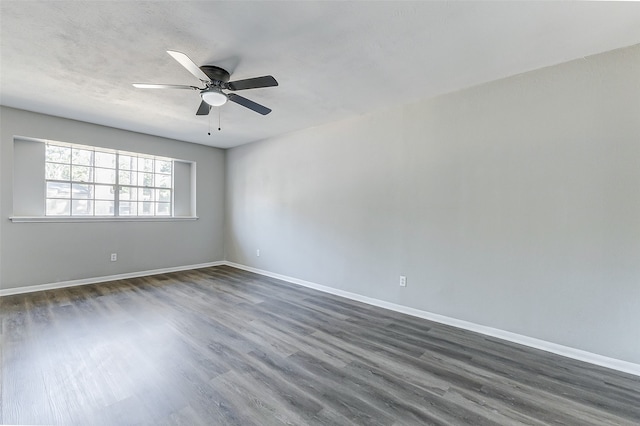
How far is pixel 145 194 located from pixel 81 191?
0.93 meters

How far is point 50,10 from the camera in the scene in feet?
6.04

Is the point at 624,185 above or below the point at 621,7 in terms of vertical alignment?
below

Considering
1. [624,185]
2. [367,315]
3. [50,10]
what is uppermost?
[50,10]

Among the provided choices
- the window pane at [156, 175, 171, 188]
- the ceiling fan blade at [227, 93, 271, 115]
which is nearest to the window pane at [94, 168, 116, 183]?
the window pane at [156, 175, 171, 188]

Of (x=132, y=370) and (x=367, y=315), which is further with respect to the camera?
(x=367, y=315)

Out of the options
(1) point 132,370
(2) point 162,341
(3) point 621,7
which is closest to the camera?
(3) point 621,7

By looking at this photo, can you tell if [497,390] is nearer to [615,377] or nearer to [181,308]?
[615,377]

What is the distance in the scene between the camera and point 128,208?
4949mm

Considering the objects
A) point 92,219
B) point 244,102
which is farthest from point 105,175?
point 244,102

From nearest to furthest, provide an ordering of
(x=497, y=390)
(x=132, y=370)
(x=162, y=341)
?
(x=497, y=390)
(x=132, y=370)
(x=162, y=341)

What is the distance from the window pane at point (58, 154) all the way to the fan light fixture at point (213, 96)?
332cm

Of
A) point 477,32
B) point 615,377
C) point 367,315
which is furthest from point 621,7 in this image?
point 367,315

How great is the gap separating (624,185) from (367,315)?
2606 millimetres

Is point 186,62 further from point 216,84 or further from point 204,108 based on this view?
point 204,108
